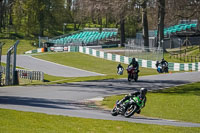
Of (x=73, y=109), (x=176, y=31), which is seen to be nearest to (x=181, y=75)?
(x=73, y=109)

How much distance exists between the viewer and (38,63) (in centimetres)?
5012

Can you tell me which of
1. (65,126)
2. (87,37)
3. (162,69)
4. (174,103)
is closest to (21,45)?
A: (87,37)

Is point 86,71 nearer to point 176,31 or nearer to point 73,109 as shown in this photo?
point 73,109

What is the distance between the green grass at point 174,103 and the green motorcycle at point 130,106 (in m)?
2.52

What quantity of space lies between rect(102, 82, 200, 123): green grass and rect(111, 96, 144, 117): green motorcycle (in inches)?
99.1

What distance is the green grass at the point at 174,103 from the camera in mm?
17594

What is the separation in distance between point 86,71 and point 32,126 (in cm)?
3221

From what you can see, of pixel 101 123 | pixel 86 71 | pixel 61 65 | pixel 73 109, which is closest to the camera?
pixel 101 123

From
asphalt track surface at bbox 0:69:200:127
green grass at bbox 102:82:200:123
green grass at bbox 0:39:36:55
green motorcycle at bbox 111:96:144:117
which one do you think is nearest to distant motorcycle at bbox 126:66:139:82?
asphalt track surface at bbox 0:69:200:127

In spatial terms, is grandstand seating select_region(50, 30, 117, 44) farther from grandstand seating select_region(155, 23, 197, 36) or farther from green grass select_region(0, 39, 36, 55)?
grandstand seating select_region(155, 23, 197, 36)

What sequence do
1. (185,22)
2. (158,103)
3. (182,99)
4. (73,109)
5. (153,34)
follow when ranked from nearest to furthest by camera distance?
(73,109), (158,103), (182,99), (153,34), (185,22)

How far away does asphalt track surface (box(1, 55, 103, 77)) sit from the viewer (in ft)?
136

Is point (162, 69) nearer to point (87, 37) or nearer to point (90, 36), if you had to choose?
point (87, 37)

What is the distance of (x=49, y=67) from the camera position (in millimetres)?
46906
